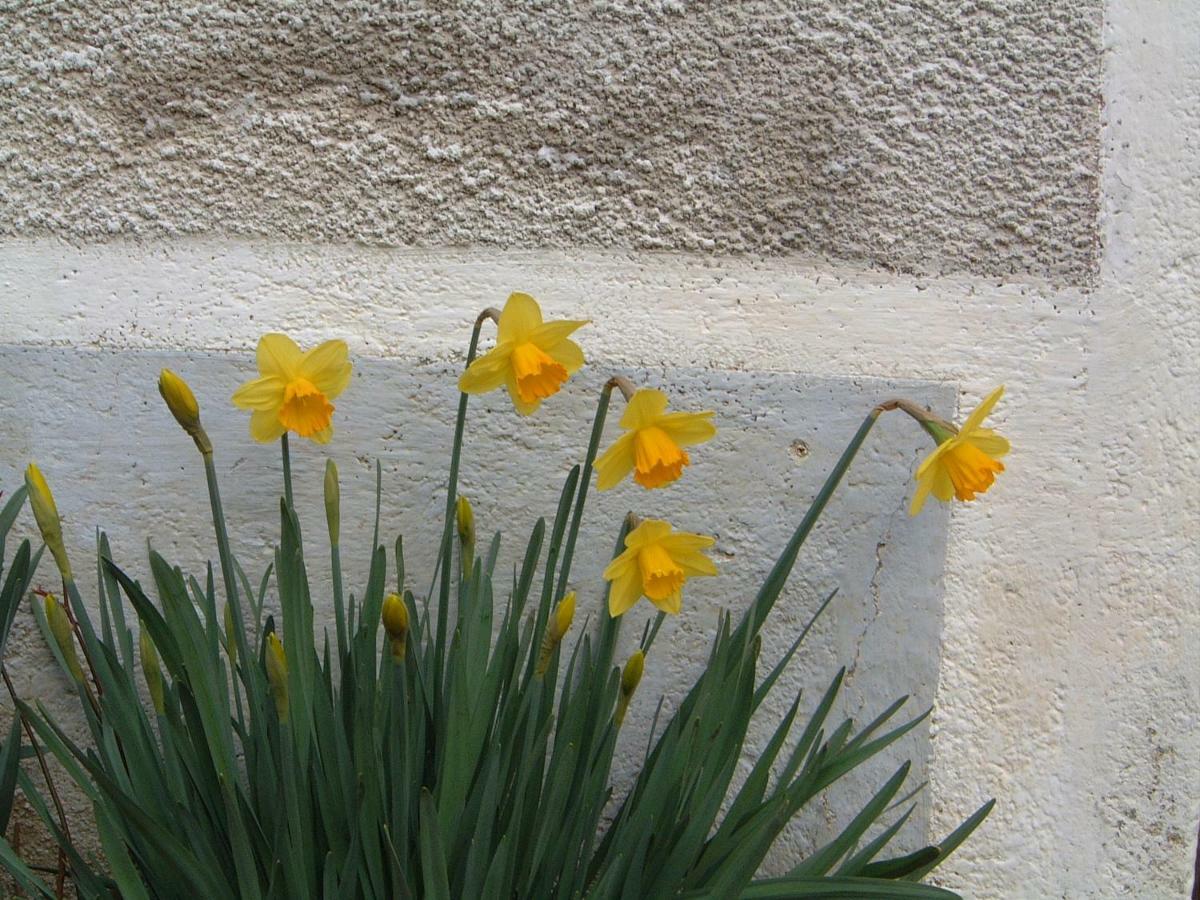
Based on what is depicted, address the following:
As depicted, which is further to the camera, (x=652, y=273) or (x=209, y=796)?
(x=652, y=273)

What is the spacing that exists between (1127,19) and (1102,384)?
48cm

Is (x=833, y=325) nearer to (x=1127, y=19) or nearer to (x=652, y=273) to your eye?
(x=652, y=273)

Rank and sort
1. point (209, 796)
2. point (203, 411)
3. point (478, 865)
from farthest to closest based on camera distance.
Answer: point (203, 411) → point (209, 796) → point (478, 865)

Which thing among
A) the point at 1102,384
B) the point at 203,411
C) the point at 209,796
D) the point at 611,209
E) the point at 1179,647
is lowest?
the point at 209,796

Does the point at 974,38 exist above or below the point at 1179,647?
above

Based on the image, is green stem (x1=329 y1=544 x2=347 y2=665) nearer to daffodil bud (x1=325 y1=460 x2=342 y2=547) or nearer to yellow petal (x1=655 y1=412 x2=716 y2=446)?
daffodil bud (x1=325 y1=460 x2=342 y2=547)

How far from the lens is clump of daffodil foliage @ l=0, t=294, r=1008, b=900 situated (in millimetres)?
988

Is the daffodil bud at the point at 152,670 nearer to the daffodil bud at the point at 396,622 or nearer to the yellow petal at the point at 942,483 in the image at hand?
the daffodil bud at the point at 396,622

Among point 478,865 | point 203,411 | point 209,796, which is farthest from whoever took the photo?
point 203,411

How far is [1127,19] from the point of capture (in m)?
1.41

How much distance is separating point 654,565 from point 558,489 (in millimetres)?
304

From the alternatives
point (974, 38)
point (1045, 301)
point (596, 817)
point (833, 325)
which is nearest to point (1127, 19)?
point (974, 38)

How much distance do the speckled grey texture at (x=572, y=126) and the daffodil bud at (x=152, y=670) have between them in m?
0.55

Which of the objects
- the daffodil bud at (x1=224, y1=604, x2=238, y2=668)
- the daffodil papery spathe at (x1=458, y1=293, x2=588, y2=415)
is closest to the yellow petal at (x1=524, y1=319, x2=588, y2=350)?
the daffodil papery spathe at (x1=458, y1=293, x2=588, y2=415)
